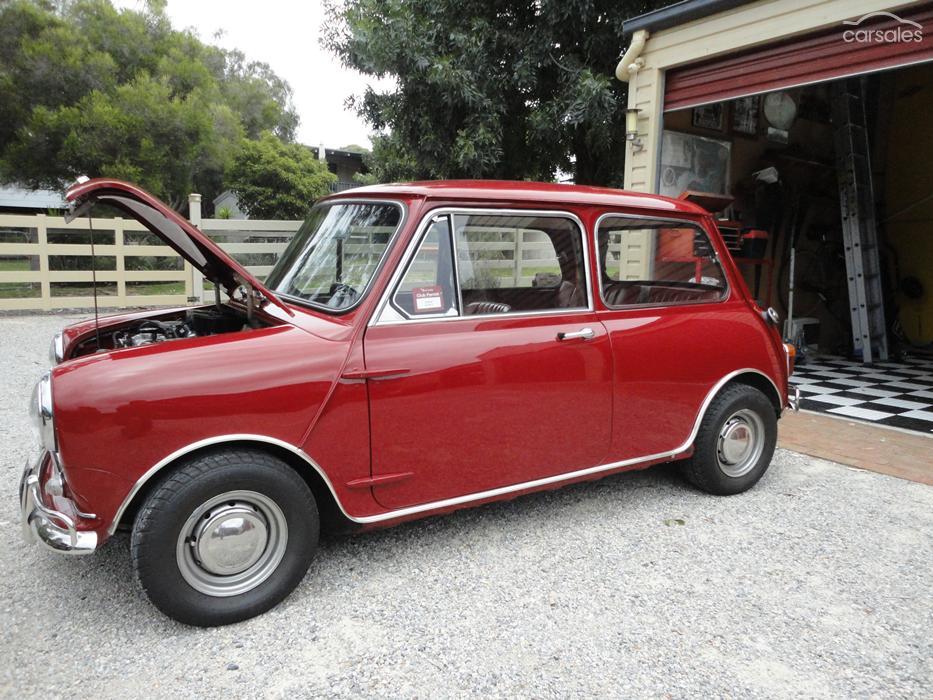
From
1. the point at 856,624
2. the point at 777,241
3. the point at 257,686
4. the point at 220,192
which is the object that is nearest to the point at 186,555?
the point at 257,686

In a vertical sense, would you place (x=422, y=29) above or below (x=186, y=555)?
above

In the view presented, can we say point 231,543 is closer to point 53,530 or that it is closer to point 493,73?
point 53,530

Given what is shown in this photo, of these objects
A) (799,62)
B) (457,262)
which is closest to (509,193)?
(457,262)

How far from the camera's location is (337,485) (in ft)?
8.23

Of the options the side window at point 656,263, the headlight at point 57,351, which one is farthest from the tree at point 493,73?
the headlight at point 57,351

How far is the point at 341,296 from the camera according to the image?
2.75m

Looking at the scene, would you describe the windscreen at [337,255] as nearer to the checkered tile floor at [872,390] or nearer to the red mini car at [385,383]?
the red mini car at [385,383]

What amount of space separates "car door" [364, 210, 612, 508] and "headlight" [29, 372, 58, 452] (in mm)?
1097

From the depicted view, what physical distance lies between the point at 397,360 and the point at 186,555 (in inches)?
41.9

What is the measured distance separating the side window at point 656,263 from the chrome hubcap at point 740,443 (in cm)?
74

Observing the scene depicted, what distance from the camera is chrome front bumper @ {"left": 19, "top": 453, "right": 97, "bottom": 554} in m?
2.16

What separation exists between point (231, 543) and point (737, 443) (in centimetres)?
283

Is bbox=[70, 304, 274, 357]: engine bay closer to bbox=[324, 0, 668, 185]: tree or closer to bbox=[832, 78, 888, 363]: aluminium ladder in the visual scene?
bbox=[324, 0, 668, 185]: tree

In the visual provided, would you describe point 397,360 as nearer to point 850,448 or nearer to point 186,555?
point 186,555
